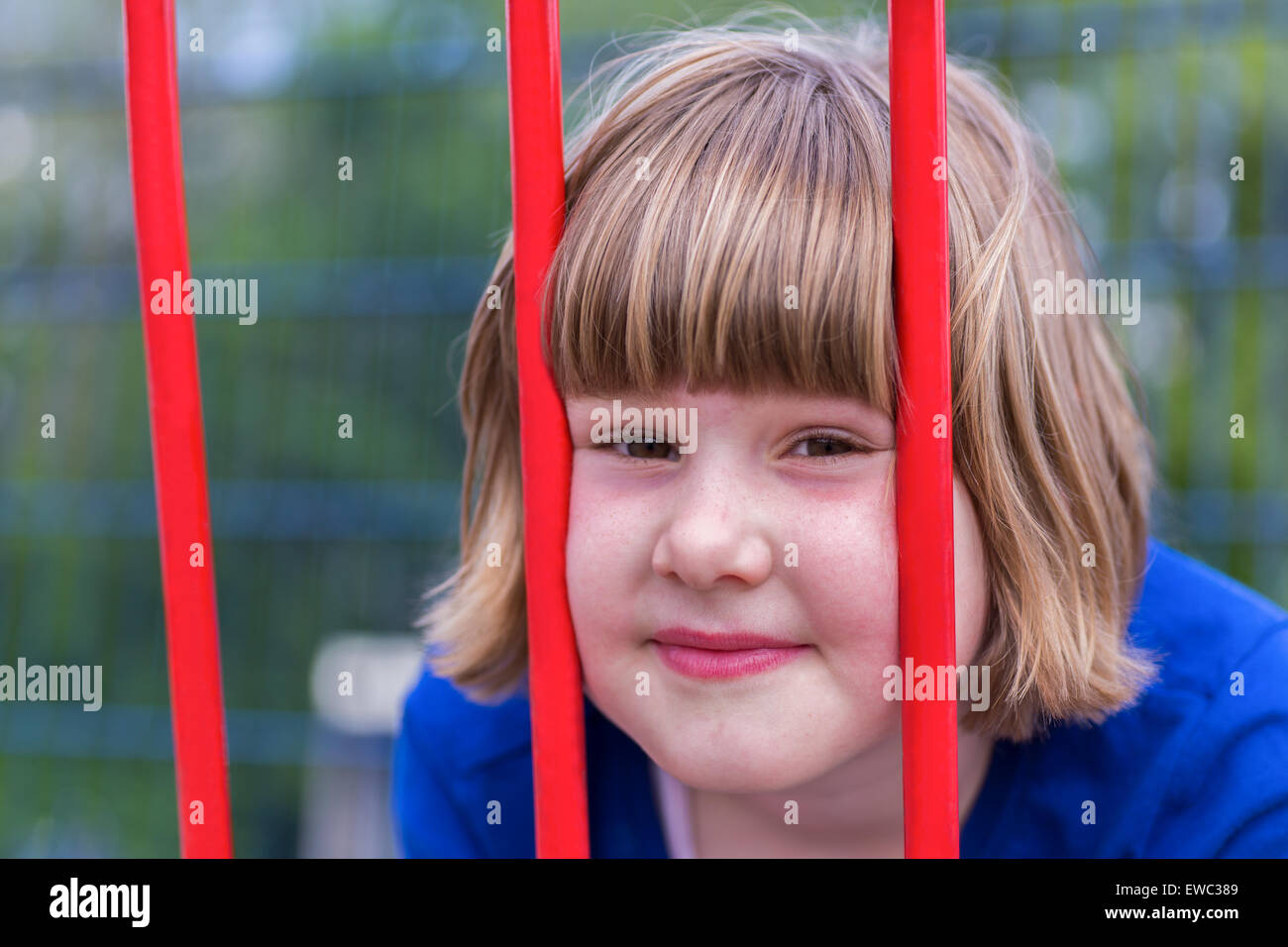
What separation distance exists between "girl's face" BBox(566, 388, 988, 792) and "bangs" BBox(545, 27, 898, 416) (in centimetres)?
2

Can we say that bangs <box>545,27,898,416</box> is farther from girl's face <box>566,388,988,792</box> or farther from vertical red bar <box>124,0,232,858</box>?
vertical red bar <box>124,0,232,858</box>

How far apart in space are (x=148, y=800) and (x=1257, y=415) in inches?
85.9

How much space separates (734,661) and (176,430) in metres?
0.34

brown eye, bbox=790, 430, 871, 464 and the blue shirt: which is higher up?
brown eye, bbox=790, 430, 871, 464

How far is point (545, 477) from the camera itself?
63 cm

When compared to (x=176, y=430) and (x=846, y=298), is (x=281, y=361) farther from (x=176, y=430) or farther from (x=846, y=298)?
(x=846, y=298)

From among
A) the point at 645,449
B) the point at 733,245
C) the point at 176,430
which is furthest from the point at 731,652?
the point at 176,430

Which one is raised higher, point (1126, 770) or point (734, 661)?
point (734, 661)

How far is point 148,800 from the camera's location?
7.50ft

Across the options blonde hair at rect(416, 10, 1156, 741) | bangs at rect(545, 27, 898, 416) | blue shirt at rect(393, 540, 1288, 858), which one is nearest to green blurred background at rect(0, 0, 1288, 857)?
blue shirt at rect(393, 540, 1288, 858)

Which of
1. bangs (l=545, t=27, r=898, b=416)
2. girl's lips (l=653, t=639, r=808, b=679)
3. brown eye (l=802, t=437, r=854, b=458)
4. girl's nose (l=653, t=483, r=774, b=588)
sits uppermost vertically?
bangs (l=545, t=27, r=898, b=416)

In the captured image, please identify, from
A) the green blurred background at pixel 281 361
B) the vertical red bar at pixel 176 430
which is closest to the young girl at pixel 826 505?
the vertical red bar at pixel 176 430

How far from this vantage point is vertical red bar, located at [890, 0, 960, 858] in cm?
54

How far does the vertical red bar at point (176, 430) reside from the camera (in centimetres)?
61
